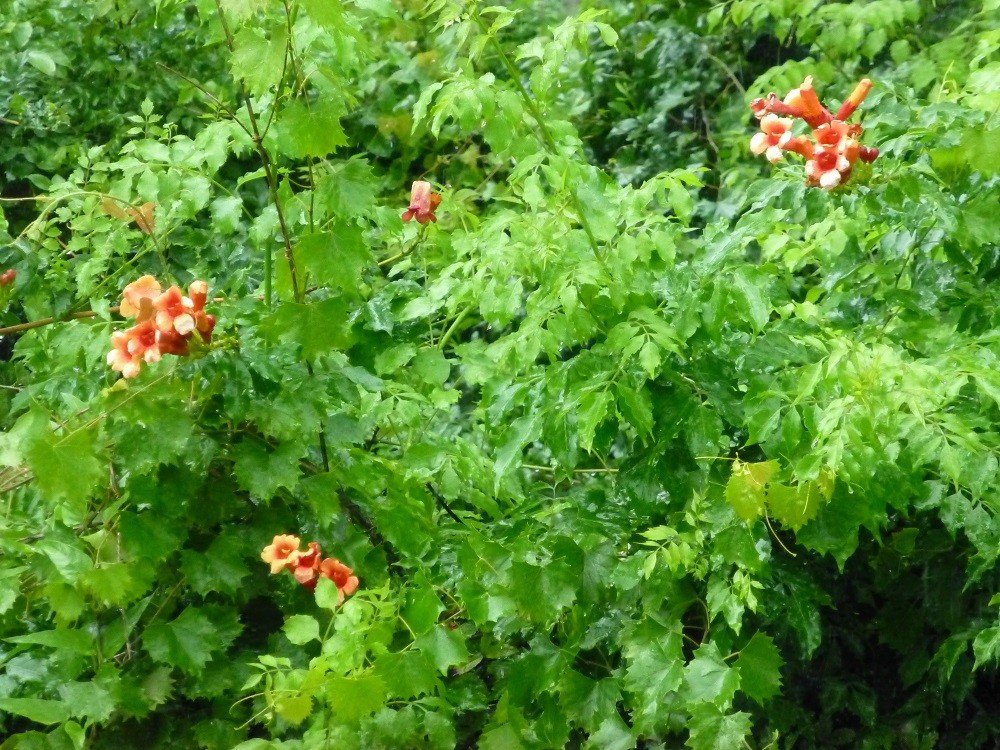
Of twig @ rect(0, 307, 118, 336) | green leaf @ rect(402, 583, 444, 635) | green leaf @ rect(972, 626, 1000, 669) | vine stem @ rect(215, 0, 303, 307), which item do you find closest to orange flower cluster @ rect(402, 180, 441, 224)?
vine stem @ rect(215, 0, 303, 307)

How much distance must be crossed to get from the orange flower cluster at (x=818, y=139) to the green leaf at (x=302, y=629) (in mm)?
1158

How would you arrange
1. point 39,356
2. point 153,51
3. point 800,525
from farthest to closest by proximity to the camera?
point 153,51
point 39,356
point 800,525

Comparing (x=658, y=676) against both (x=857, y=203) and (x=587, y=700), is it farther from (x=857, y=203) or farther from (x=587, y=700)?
(x=857, y=203)

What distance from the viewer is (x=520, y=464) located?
7.41 feet

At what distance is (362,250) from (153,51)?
289cm

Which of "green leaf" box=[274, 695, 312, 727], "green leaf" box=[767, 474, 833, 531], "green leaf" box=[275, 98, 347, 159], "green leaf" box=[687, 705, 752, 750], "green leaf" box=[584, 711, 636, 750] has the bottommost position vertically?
"green leaf" box=[584, 711, 636, 750]

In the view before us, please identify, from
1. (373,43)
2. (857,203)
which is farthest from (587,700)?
(373,43)

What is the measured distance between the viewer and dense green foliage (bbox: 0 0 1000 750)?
1.90 m

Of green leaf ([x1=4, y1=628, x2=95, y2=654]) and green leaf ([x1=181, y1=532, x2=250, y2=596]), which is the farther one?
green leaf ([x1=181, y1=532, x2=250, y2=596])

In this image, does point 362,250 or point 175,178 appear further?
point 175,178

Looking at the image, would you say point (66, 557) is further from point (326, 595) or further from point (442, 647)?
point (442, 647)

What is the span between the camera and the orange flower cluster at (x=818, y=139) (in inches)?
80.7

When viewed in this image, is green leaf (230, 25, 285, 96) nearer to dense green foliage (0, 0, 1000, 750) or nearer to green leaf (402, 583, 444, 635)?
dense green foliage (0, 0, 1000, 750)

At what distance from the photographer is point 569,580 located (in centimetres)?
204
